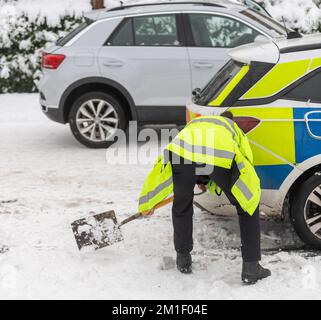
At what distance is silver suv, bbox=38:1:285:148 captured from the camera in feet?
27.9

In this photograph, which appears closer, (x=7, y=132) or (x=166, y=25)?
(x=166, y=25)

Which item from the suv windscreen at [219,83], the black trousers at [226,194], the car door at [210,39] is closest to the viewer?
the black trousers at [226,194]

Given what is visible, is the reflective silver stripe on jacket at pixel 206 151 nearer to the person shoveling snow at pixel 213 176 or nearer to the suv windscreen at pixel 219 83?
the person shoveling snow at pixel 213 176

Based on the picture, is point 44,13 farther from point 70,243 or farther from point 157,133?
point 70,243

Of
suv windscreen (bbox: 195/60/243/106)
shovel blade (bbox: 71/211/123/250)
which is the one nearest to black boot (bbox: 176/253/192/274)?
shovel blade (bbox: 71/211/123/250)

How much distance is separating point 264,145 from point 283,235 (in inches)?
39.9

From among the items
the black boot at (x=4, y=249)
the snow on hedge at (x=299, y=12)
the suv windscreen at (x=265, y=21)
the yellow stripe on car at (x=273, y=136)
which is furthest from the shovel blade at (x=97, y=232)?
the snow on hedge at (x=299, y=12)

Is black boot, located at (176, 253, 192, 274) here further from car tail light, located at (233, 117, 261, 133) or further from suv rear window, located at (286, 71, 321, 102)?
suv rear window, located at (286, 71, 321, 102)

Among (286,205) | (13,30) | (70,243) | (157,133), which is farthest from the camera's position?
(13,30)

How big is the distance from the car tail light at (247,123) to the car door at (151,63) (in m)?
3.64

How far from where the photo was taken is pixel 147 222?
233 inches

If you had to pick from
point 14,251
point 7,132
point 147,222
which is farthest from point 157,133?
point 14,251

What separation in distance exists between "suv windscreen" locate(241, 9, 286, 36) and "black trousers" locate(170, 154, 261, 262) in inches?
169

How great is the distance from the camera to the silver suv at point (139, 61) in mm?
8508
